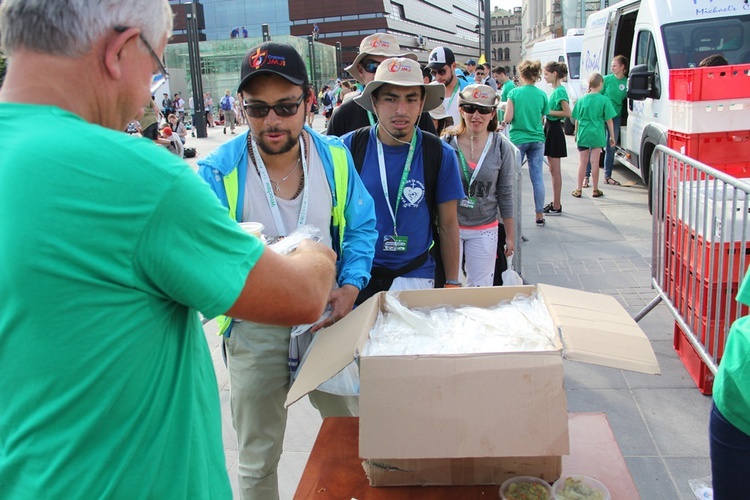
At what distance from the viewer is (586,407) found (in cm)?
384

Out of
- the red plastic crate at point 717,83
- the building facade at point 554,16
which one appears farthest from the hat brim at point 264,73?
the building facade at point 554,16

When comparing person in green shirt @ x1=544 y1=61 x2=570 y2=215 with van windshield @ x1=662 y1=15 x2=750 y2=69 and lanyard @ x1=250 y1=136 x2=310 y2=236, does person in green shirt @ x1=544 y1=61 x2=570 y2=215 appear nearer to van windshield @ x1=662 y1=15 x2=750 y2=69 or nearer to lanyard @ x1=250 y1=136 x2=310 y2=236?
van windshield @ x1=662 y1=15 x2=750 y2=69

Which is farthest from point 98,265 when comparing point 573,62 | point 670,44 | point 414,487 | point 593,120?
point 573,62

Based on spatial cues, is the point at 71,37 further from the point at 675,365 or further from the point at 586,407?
the point at 675,365

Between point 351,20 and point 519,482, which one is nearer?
point 519,482

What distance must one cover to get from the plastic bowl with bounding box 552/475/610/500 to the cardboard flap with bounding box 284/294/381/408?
68 cm

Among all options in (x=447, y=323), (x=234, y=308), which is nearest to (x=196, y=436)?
(x=234, y=308)

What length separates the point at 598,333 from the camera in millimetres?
1771

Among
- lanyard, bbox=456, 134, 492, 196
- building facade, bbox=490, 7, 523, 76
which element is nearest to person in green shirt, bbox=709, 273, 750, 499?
lanyard, bbox=456, 134, 492, 196

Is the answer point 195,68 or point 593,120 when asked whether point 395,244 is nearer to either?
point 593,120

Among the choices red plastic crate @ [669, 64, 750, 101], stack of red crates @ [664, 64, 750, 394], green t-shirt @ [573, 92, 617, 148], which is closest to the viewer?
stack of red crates @ [664, 64, 750, 394]

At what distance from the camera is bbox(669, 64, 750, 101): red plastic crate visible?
19.1ft

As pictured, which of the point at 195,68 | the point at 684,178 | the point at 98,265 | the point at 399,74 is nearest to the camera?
the point at 98,265

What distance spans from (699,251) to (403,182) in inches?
70.2
